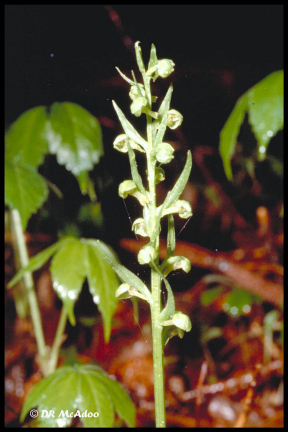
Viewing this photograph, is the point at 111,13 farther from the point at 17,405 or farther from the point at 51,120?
the point at 17,405

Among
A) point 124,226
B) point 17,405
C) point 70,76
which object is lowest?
point 17,405

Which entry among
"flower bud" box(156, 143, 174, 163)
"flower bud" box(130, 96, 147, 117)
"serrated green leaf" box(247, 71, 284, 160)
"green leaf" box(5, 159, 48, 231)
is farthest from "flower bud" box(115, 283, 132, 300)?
"serrated green leaf" box(247, 71, 284, 160)

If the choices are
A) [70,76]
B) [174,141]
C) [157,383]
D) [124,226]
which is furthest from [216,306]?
[157,383]

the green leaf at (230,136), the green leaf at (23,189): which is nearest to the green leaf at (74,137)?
the green leaf at (23,189)

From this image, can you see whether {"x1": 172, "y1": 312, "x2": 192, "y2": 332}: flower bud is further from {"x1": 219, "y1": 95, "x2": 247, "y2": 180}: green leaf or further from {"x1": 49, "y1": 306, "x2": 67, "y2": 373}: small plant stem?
{"x1": 49, "y1": 306, "x2": 67, "y2": 373}: small plant stem

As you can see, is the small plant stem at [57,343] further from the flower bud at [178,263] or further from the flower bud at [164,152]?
the flower bud at [164,152]

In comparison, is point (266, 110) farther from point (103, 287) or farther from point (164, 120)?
point (103, 287)

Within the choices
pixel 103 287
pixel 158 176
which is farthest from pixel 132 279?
pixel 103 287
